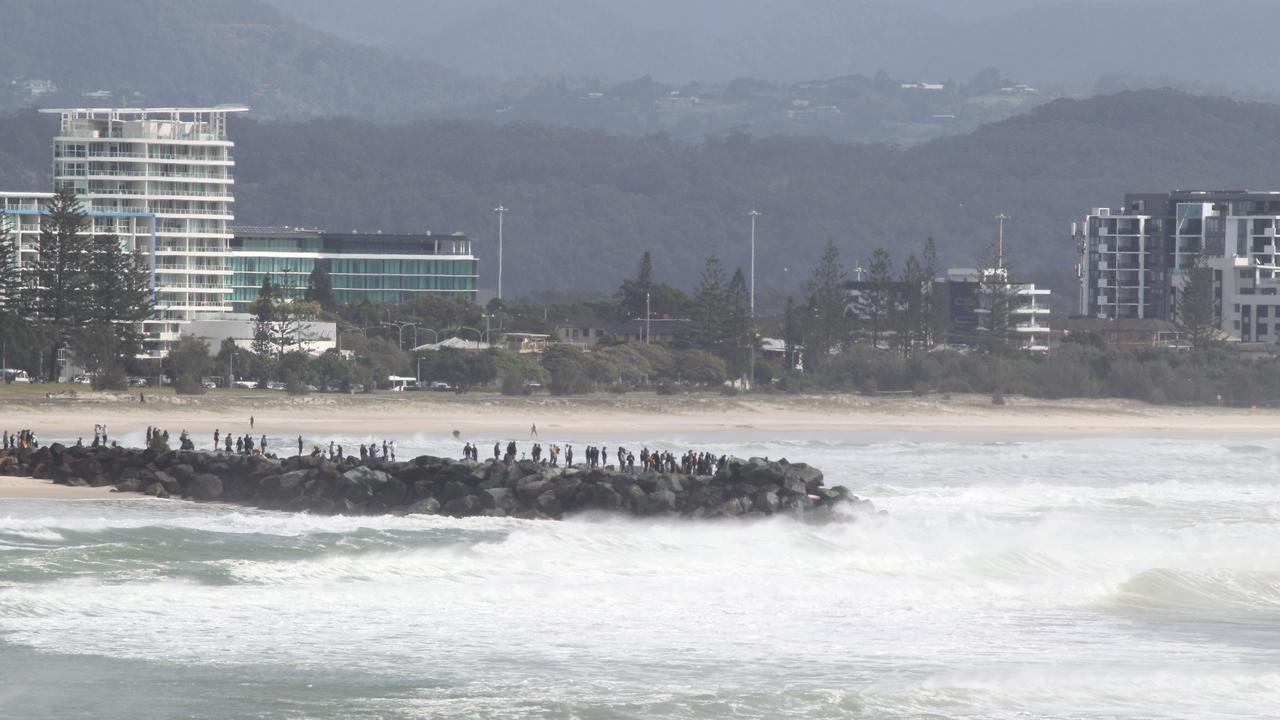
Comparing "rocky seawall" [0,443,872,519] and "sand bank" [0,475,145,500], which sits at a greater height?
"rocky seawall" [0,443,872,519]

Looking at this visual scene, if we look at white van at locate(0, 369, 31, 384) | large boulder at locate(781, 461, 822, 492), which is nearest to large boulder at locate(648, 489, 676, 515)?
large boulder at locate(781, 461, 822, 492)

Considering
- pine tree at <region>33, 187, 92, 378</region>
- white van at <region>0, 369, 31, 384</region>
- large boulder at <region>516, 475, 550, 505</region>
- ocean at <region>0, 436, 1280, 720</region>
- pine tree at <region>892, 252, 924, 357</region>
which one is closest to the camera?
ocean at <region>0, 436, 1280, 720</region>

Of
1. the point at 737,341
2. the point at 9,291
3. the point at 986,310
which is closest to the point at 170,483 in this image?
the point at 9,291

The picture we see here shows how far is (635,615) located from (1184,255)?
11838cm

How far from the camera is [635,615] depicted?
78.2 feet

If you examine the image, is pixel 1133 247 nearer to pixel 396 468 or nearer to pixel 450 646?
pixel 396 468

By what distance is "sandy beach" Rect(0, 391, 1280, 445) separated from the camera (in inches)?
2261

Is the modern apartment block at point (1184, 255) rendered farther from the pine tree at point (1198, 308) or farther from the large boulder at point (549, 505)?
the large boulder at point (549, 505)

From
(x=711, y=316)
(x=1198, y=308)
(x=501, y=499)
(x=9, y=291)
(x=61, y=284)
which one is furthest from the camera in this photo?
(x=1198, y=308)

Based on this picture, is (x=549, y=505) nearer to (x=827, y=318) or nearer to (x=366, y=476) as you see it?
(x=366, y=476)

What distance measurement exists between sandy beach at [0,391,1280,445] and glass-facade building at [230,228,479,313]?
60.2 m

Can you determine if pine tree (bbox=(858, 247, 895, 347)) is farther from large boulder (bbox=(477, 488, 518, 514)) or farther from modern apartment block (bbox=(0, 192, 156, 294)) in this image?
large boulder (bbox=(477, 488, 518, 514))

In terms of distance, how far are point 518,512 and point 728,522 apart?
12.3 feet

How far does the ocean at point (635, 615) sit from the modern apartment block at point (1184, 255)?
8906cm
